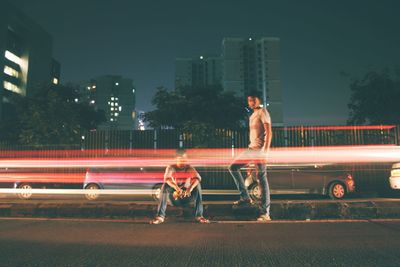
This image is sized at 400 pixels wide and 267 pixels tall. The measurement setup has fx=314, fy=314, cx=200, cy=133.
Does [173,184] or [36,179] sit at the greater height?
[173,184]

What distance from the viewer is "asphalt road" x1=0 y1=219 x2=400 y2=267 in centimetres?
351

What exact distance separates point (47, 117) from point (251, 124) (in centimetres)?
1662

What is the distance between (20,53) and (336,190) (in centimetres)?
7717

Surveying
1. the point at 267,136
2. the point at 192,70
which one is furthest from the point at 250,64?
the point at 267,136

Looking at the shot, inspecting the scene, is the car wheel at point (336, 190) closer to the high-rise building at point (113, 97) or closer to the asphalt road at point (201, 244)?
the asphalt road at point (201, 244)

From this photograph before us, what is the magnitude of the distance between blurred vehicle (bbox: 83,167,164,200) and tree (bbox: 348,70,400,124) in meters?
19.1

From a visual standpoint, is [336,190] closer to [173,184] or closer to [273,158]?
[273,158]

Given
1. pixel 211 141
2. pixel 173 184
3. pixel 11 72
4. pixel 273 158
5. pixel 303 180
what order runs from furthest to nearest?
pixel 11 72 < pixel 211 141 < pixel 273 158 < pixel 303 180 < pixel 173 184

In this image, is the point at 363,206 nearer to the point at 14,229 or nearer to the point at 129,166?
the point at 14,229

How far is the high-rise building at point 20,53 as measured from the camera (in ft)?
203

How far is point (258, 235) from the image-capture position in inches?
189

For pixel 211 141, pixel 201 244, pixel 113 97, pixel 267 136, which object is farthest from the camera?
pixel 113 97

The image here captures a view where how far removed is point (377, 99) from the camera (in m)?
24.2

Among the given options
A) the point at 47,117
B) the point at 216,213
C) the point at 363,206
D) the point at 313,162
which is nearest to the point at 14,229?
the point at 216,213
